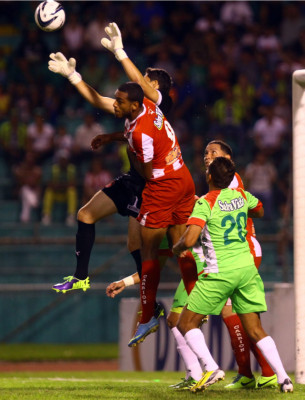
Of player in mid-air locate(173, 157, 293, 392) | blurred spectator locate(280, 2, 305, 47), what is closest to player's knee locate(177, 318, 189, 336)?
player in mid-air locate(173, 157, 293, 392)

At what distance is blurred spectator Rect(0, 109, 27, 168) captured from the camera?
1791 centimetres

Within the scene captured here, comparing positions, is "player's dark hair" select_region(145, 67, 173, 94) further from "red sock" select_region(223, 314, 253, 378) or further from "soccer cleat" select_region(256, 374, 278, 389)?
"soccer cleat" select_region(256, 374, 278, 389)

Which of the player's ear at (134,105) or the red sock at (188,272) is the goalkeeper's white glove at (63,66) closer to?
the player's ear at (134,105)

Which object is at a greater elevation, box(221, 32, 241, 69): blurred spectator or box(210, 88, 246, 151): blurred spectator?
box(221, 32, 241, 69): blurred spectator

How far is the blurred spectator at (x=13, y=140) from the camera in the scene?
58.7ft

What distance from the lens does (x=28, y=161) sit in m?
17.6

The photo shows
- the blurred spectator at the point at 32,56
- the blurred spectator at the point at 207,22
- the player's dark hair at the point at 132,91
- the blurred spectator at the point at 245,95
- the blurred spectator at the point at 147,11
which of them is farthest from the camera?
the blurred spectator at the point at 147,11

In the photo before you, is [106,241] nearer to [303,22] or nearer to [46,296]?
[46,296]

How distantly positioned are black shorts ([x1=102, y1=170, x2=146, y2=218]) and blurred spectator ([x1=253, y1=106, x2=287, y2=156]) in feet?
30.5

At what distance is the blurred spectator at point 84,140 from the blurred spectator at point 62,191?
32 cm

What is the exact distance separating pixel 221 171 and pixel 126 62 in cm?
128

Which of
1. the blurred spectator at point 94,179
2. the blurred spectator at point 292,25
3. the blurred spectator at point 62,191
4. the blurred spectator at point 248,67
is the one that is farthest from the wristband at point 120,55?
the blurred spectator at point 292,25

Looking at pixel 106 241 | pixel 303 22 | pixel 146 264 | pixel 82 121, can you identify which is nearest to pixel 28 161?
pixel 82 121

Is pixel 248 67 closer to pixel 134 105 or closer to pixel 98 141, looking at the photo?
pixel 98 141
